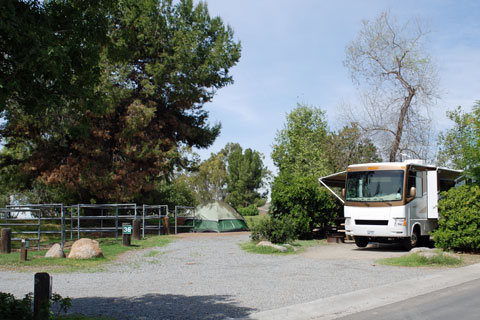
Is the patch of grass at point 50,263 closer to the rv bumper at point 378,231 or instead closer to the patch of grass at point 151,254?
the patch of grass at point 151,254

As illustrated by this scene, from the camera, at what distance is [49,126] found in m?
23.4

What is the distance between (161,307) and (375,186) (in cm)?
1108

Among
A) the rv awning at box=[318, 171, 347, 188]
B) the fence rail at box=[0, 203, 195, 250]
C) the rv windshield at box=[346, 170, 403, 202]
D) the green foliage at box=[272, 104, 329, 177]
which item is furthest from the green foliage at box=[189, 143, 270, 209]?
the rv windshield at box=[346, 170, 403, 202]

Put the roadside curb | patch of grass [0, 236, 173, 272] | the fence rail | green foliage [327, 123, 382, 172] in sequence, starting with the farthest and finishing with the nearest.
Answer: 1. green foliage [327, 123, 382, 172]
2. the fence rail
3. patch of grass [0, 236, 173, 272]
4. the roadside curb

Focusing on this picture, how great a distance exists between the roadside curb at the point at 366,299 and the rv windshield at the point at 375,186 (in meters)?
4.91

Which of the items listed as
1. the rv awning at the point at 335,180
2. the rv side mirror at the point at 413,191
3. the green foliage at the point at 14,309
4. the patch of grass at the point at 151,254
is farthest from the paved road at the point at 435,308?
the rv awning at the point at 335,180

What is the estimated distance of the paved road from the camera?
7402 millimetres

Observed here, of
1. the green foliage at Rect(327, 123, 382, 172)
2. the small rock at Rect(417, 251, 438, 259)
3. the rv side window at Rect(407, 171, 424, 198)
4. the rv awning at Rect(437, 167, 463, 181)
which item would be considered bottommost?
the small rock at Rect(417, 251, 438, 259)

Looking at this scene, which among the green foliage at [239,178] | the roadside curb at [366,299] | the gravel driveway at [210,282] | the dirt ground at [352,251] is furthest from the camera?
the green foliage at [239,178]

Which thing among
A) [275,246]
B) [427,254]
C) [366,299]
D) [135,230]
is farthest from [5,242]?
[427,254]

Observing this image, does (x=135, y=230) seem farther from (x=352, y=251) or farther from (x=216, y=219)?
(x=352, y=251)

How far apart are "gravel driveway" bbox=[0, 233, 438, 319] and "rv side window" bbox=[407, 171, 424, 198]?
2.57 metres

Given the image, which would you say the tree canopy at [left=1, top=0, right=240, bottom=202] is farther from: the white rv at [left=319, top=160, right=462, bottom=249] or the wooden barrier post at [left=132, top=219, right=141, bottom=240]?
the white rv at [left=319, top=160, right=462, bottom=249]

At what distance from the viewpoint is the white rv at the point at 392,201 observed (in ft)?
53.3
